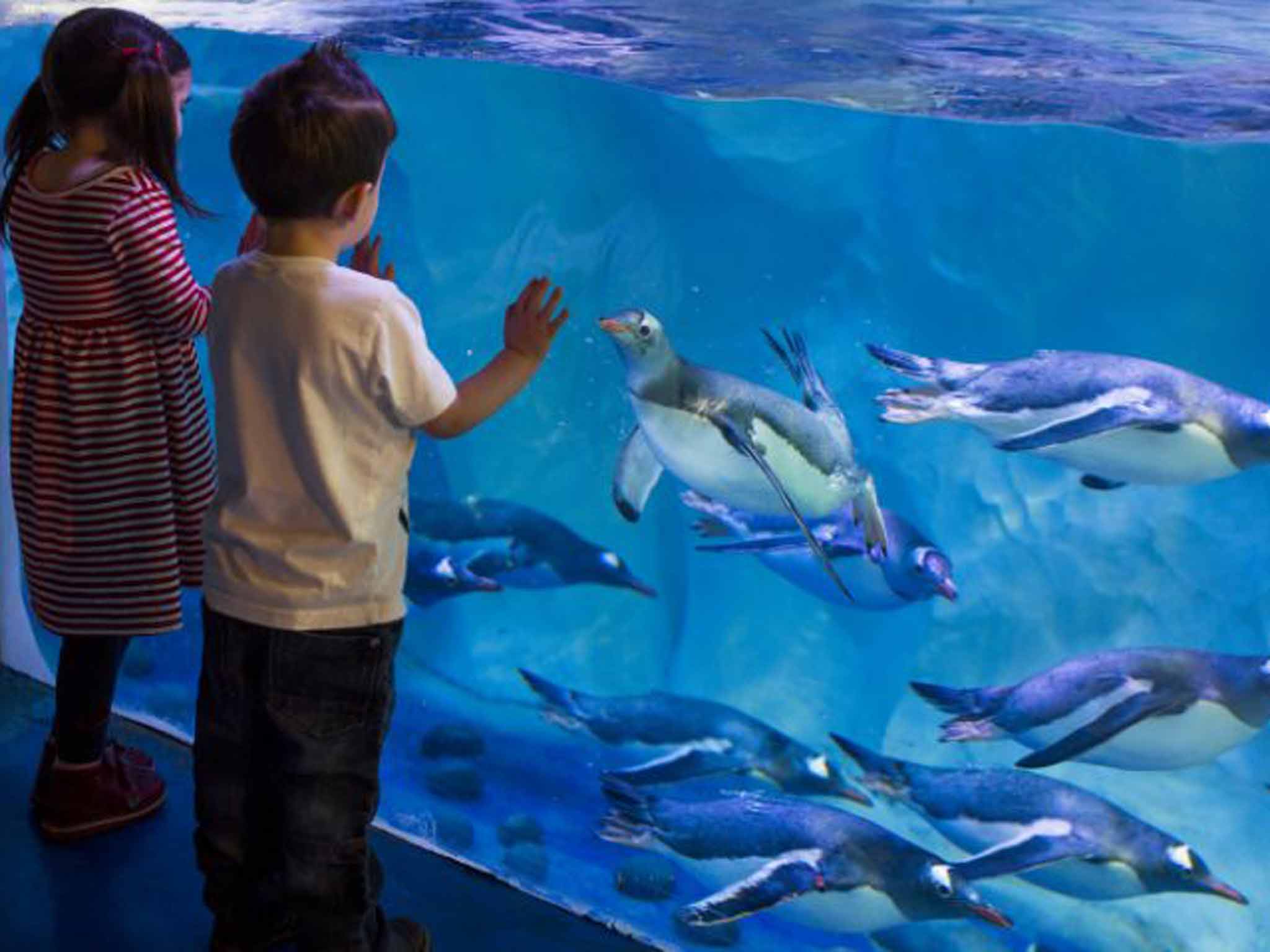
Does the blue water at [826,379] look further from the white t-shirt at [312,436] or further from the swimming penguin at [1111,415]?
the white t-shirt at [312,436]

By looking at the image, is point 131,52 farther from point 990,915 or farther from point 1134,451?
point 990,915

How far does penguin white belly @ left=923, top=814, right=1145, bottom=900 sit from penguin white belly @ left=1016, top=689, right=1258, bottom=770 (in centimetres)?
15

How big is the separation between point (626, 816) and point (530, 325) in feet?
3.83

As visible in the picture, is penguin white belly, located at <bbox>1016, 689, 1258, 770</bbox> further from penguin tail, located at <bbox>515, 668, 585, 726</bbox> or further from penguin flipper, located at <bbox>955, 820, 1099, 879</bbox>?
penguin tail, located at <bbox>515, 668, 585, 726</bbox>

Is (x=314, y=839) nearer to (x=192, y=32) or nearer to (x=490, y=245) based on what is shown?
(x=490, y=245)

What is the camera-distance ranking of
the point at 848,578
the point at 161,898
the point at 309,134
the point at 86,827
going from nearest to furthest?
the point at 309,134, the point at 848,578, the point at 161,898, the point at 86,827

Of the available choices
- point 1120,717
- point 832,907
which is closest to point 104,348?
point 832,907

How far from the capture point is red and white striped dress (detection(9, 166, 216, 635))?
239 centimetres

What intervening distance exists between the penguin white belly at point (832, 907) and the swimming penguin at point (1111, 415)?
802 mm

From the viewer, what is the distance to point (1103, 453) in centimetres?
235

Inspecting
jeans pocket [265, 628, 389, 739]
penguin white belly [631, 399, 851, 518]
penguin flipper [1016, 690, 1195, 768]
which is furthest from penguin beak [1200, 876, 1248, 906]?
jeans pocket [265, 628, 389, 739]

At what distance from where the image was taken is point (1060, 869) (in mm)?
2412

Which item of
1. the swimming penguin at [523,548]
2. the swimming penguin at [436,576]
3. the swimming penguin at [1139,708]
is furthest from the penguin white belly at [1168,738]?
the swimming penguin at [436,576]

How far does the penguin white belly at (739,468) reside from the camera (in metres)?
2.53
